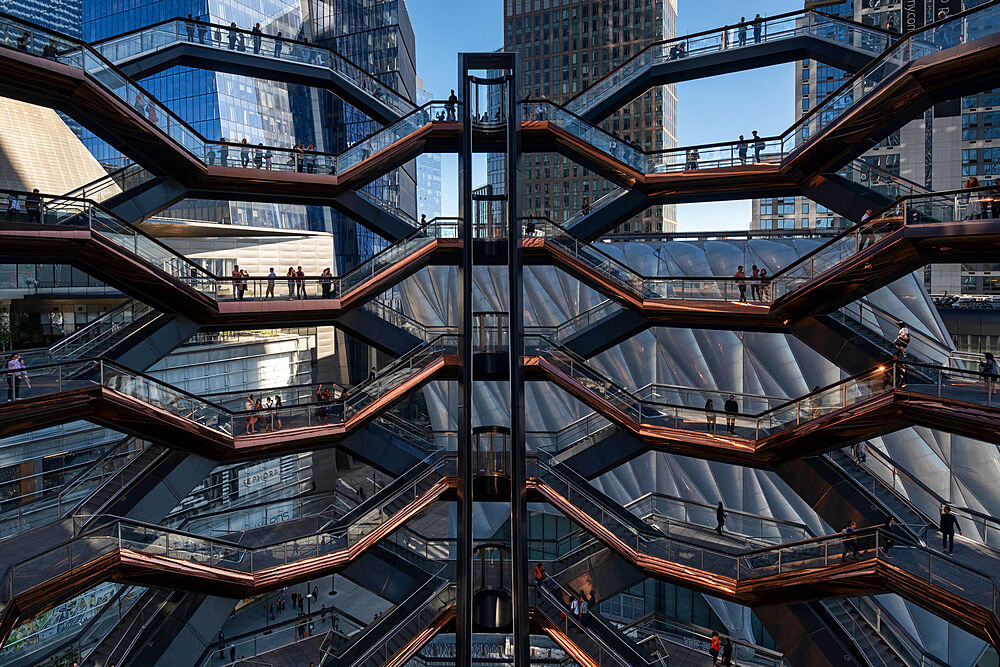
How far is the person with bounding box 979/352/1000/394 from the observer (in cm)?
1393

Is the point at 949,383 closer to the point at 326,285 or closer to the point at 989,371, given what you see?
the point at 989,371

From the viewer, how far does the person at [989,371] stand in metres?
13.9

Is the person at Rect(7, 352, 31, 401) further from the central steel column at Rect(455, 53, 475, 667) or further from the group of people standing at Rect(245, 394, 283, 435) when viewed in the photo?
the central steel column at Rect(455, 53, 475, 667)

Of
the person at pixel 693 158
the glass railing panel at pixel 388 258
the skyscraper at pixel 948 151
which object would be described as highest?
the skyscraper at pixel 948 151

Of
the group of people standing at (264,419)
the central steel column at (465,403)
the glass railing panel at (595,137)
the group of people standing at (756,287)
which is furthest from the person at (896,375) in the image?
the group of people standing at (264,419)

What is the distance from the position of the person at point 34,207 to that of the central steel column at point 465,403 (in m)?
10.9

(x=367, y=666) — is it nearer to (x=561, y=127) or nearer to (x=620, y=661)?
(x=620, y=661)

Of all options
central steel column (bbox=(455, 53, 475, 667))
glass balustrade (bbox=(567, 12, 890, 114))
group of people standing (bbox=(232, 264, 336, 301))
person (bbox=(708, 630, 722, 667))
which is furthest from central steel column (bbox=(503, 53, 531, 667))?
person (bbox=(708, 630, 722, 667))

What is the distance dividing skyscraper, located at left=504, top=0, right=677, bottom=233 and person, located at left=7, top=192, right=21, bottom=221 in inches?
3865

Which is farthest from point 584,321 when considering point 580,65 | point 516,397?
point 580,65

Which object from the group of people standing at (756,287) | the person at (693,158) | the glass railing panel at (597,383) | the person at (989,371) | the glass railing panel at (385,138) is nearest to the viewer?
the person at (989,371)

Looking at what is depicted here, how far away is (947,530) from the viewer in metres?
15.4

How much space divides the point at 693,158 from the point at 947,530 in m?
12.7

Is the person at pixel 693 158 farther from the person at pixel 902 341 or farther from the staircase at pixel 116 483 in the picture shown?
the staircase at pixel 116 483
